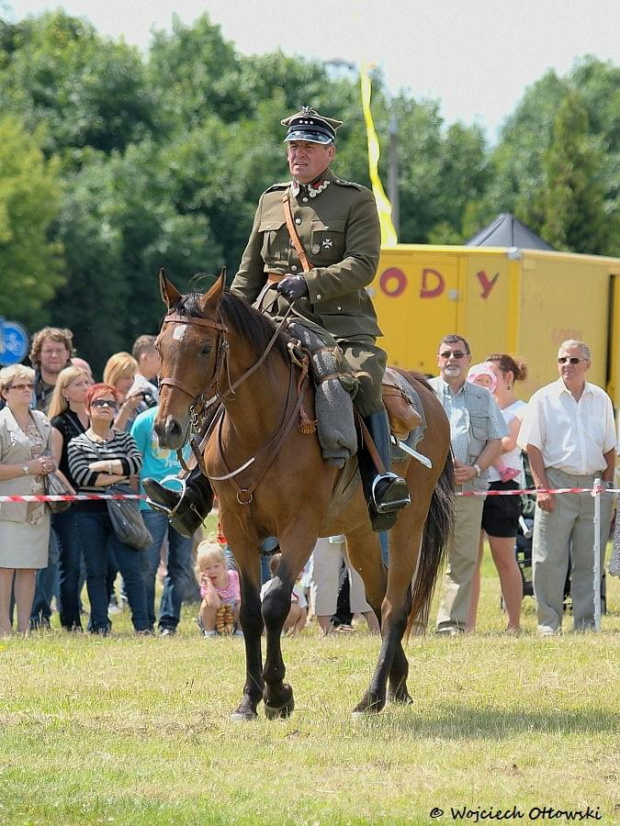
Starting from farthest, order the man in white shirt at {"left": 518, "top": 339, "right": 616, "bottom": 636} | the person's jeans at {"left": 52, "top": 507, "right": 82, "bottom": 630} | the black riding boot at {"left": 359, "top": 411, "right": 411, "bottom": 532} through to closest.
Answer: the man in white shirt at {"left": 518, "top": 339, "right": 616, "bottom": 636}
the person's jeans at {"left": 52, "top": 507, "right": 82, "bottom": 630}
the black riding boot at {"left": 359, "top": 411, "right": 411, "bottom": 532}

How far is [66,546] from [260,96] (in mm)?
56285

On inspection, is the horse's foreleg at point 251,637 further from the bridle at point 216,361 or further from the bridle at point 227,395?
the bridle at point 216,361

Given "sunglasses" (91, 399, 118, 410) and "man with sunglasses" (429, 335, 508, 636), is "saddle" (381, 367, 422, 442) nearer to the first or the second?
"man with sunglasses" (429, 335, 508, 636)

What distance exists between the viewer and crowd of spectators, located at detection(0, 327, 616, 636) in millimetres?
12375

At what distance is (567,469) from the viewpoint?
1309 centimetres

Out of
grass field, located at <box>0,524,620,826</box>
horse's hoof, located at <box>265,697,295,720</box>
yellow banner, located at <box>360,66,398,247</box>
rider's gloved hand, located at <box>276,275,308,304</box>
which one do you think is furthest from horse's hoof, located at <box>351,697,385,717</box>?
yellow banner, located at <box>360,66,398,247</box>

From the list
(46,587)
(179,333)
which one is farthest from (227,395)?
(46,587)

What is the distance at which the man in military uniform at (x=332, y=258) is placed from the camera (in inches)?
341

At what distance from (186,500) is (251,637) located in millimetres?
920

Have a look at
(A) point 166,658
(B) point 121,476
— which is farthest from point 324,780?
(B) point 121,476

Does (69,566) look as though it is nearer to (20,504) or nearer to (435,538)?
(20,504)

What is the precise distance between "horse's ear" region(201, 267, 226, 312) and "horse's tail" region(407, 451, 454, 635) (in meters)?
2.68

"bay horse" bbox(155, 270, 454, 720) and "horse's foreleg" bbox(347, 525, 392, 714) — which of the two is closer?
"bay horse" bbox(155, 270, 454, 720)

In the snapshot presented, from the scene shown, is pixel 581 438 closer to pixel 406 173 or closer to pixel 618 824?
pixel 618 824
